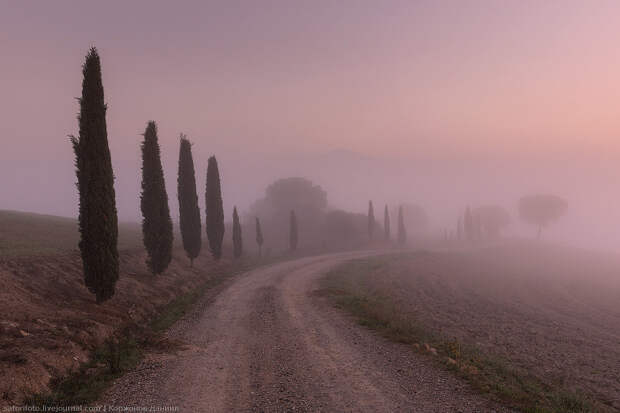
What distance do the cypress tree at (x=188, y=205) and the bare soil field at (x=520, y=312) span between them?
1453 centimetres

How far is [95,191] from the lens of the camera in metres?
16.9

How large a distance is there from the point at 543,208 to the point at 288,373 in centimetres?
12774

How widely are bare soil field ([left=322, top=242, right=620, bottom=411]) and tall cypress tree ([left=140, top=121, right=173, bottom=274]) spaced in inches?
572

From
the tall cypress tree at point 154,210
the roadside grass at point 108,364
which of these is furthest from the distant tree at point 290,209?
the roadside grass at point 108,364

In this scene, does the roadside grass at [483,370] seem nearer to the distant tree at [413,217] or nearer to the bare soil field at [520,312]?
the bare soil field at [520,312]

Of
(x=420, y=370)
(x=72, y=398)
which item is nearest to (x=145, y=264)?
(x=72, y=398)

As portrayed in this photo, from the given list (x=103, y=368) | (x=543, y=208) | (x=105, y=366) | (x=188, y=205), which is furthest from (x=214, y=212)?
(x=543, y=208)

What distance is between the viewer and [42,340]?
1067cm

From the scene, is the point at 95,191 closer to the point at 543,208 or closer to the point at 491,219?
Result: the point at 491,219

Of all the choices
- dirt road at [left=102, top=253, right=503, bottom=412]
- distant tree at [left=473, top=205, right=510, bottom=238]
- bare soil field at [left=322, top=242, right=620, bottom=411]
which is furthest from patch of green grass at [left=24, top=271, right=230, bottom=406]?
distant tree at [left=473, top=205, right=510, bottom=238]

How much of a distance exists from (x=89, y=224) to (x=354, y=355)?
1399 cm

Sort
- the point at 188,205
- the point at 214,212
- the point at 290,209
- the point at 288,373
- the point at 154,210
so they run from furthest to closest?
the point at 290,209 → the point at 214,212 → the point at 188,205 → the point at 154,210 → the point at 288,373

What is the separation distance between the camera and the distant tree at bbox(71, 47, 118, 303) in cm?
1653

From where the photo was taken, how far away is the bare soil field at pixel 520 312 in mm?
13555
